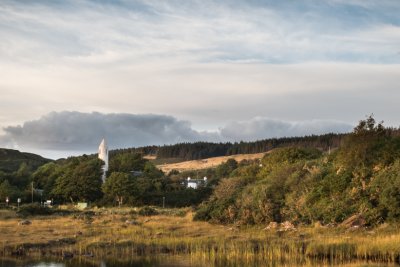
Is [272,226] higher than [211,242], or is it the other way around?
[272,226]

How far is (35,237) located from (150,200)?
193ft

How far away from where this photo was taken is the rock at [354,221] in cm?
4369

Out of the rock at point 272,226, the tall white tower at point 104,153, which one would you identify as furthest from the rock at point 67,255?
the tall white tower at point 104,153

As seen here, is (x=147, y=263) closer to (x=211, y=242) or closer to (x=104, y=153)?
(x=211, y=242)

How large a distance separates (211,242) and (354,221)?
1181 cm

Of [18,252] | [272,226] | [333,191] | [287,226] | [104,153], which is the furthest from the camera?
Result: [104,153]

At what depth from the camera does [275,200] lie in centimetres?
5447

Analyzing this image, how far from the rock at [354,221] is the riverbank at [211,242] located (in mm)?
1010

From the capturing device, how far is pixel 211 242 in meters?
39.7

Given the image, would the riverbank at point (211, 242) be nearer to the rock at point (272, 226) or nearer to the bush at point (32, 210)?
the rock at point (272, 226)

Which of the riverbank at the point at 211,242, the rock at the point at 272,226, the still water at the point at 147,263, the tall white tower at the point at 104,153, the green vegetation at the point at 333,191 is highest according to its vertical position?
the tall white tower at the point at 104,153

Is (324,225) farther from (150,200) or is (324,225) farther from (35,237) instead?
(150,200)

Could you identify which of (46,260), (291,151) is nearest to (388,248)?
(46,260)

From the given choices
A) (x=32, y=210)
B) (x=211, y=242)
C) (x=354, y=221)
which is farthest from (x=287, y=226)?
(x=32, y=210)
